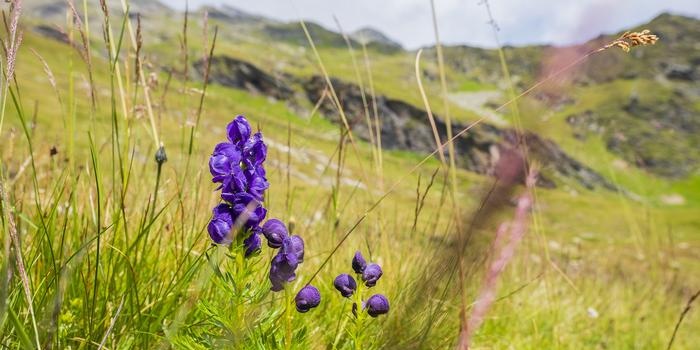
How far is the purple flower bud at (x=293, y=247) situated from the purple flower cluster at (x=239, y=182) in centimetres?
7

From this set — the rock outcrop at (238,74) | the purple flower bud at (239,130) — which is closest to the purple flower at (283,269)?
the purple flower bud at (239,130)

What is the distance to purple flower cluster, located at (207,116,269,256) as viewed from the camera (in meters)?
1.48

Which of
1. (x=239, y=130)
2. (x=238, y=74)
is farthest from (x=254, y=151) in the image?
(x=238, y=74)

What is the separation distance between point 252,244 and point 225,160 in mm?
247

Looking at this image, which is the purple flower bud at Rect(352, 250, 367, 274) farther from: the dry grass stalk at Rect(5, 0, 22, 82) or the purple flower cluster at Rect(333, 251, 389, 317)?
the dry grass stalk at Rect(5, 0, 22, 82)

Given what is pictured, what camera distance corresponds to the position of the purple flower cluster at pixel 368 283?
163 centimetres

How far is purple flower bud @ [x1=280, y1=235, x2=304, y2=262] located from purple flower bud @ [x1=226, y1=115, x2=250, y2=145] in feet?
1.03

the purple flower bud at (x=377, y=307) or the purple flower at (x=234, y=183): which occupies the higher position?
the purple flower at (x=234, y=183)

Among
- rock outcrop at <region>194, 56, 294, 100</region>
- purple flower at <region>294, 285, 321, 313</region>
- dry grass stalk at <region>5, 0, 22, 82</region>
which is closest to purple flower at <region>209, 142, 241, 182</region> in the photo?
purple flower at <region>294, 285, 321, 313</region>

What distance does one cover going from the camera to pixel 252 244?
5.09 ft

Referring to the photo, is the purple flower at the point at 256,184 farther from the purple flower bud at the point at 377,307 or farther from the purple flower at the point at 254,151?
the purple flower bud at the point at 377,307

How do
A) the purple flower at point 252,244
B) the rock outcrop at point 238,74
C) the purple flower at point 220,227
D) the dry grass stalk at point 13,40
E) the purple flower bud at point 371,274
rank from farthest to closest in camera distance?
the rock outcrop at point 238,74
the purple flower bud at point 371,274
the purple flower at point 252,244
the purple flower at point 220,227
the dry grass stalk at point 13,40

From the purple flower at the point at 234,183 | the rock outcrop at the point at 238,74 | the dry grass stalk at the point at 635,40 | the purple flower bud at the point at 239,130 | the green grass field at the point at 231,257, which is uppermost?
the dry grass stalk at the point at 635,40

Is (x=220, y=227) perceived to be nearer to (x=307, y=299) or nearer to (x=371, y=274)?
(x=307, y=299)
